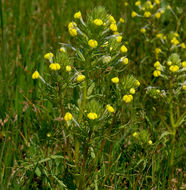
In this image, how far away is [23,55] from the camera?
3.43m

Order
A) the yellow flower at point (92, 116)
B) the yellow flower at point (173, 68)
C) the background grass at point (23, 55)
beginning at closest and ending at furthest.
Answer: the yellow flower at point (92, 116), the background grass at point (23, 55), the yellow flower at point (173, 68)

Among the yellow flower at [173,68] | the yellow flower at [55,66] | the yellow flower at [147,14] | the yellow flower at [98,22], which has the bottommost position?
the yellow flower at [173,68]

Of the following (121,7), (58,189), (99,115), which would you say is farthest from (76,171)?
(121,7)

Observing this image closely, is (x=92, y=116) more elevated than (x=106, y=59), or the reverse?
(x=106, y=59)

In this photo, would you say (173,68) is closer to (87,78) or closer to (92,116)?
(87,78)

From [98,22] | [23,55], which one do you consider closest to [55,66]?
[98,22]

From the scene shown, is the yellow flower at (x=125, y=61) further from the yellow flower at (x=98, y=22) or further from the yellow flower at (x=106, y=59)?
the yellow flower at (x=98, y=22)

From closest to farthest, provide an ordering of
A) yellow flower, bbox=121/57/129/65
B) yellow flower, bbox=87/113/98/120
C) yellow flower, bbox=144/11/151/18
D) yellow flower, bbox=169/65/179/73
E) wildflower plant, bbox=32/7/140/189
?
yellow flower, bbox=87/113/98/120 → wildflower plant, bbox=32/7/140/189 → yellow flower, bbox=121/57/129/65 → yellow flower, bbox=169/65/179/73 → yellow flower, bbox=144/11/151/18

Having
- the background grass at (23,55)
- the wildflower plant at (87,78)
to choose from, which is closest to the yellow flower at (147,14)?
the background grass at (23,55)

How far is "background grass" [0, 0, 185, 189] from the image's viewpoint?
2.40 metres

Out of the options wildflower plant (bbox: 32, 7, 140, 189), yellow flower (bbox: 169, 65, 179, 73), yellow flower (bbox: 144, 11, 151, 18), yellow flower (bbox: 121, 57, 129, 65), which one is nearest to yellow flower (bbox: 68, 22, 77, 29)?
wildflower plant (bbox: 32, 7, 140, 189)

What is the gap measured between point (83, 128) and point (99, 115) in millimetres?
150

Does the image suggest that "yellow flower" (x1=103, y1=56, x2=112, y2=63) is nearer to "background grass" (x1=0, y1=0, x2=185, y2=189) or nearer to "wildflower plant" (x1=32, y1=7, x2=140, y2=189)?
"wildflower plant" (x1=32, y1=7, x2=140, y2=189)

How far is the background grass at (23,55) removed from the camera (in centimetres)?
240
